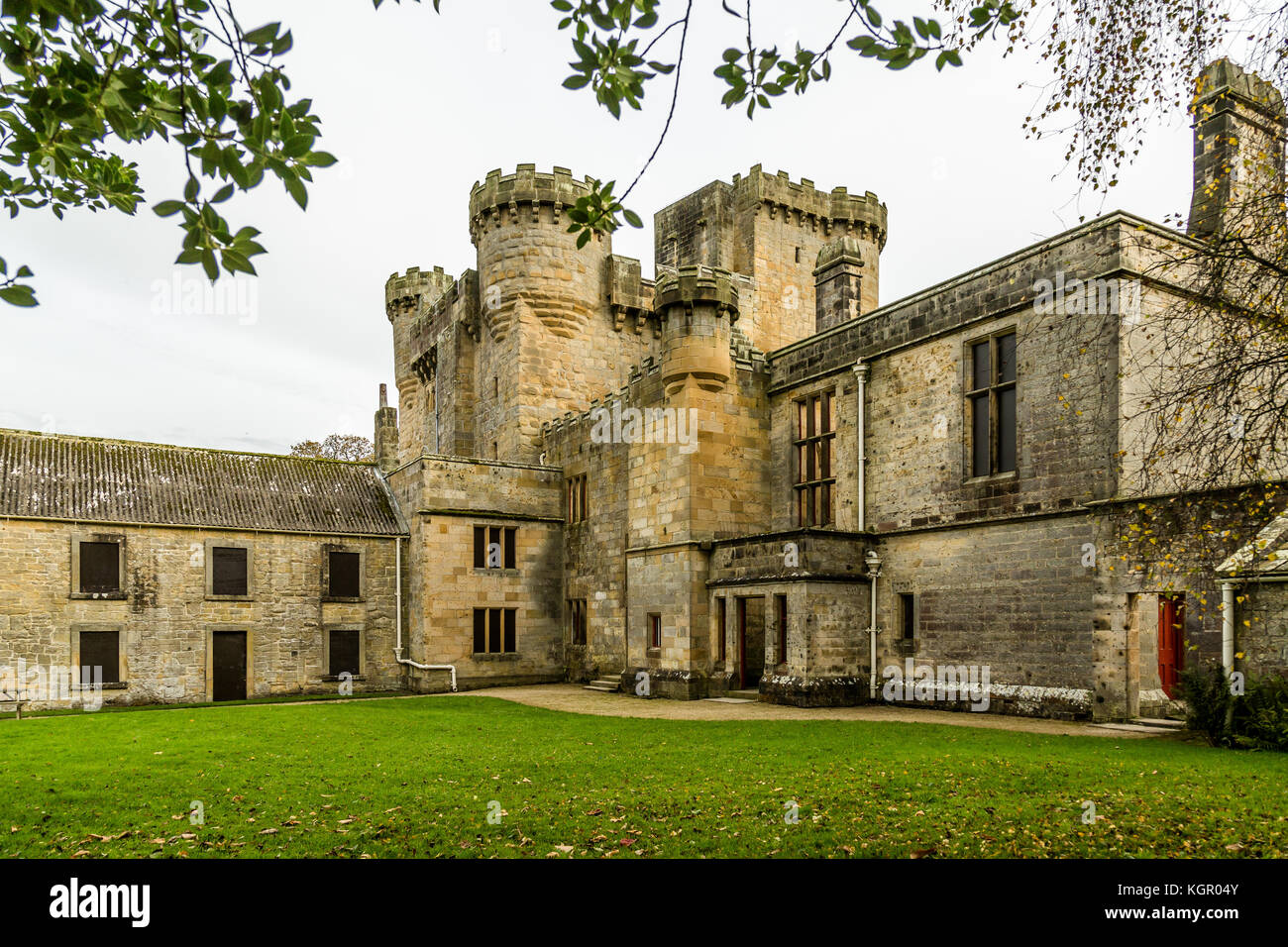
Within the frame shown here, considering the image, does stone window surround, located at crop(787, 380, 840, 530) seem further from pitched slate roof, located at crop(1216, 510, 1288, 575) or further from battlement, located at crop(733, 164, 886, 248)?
battlement, located at crop(733, 164, 886, 248)

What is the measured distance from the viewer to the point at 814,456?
70.6 feet

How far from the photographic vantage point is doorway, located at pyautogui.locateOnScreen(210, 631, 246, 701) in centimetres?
2366

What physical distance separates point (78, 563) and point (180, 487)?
336 cm

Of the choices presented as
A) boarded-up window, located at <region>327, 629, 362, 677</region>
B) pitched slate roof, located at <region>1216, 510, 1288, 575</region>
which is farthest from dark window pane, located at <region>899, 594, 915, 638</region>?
boarded-up window, located at <region>327, 629, 362, 677</region>

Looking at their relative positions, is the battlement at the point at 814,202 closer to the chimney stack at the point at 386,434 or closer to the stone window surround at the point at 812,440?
the stone window surround at the point at 812,440

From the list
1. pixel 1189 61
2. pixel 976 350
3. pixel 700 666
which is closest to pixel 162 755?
pixel 700 666

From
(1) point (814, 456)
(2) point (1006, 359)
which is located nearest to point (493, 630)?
(1) point (814, 456)

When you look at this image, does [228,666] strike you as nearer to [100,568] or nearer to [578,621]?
[100,568]

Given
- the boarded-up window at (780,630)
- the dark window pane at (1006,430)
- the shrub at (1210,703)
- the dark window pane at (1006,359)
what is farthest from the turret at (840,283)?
the shrub at (1210,703)

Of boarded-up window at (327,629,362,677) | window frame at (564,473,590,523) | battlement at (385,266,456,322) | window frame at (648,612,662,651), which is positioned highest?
battlement at (385,266,456,322)

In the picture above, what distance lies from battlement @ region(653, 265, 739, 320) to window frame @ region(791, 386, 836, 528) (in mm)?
3076

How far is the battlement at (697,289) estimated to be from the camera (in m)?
21.0

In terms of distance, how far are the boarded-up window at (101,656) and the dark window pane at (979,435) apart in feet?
68.4

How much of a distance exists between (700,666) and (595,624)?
5.33 m
